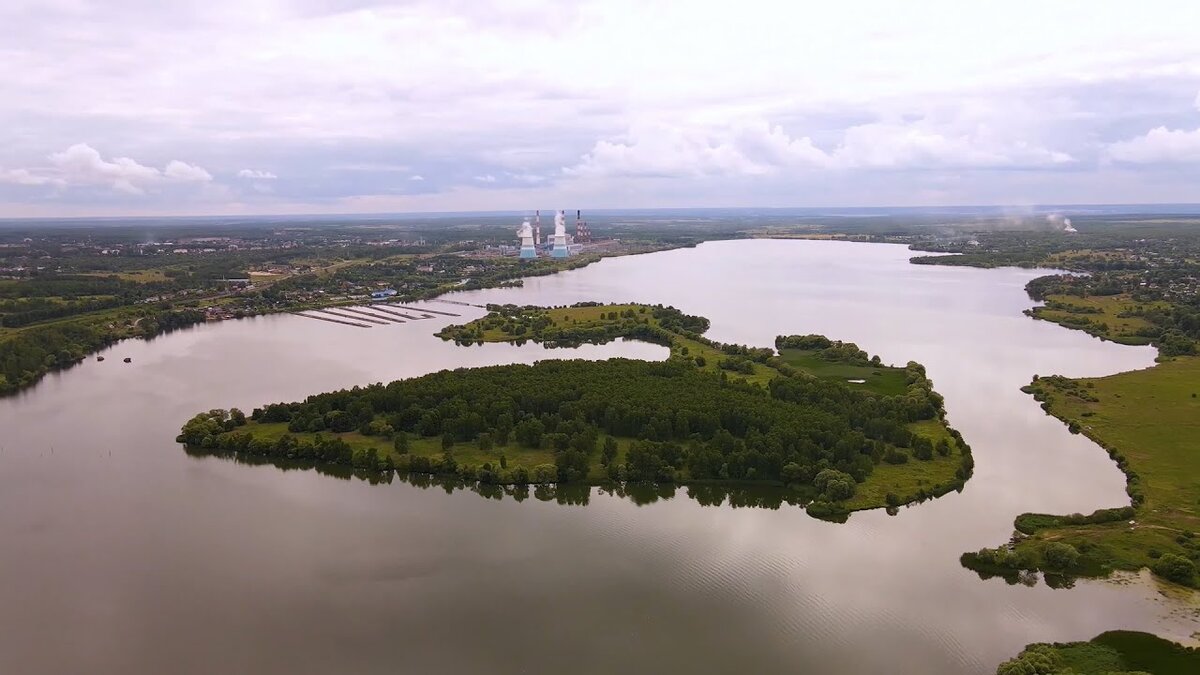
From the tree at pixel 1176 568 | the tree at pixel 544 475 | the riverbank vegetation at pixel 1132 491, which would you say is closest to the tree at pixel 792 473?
the riverbank vegetation at pixel 1132 491

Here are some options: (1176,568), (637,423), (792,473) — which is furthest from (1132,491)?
(637,423)

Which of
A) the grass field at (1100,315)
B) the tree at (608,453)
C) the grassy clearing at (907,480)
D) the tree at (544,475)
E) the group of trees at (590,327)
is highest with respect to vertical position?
the group of trees at (590,327)

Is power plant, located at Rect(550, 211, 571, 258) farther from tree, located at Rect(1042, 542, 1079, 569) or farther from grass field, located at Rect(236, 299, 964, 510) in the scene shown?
tree, located at Rect(1042, 542, 1079, 569)

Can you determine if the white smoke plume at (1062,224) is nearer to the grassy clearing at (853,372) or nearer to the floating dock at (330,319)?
the grassy clearing at (853,372)

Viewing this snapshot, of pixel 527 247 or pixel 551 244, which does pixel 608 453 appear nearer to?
pixel 527 247

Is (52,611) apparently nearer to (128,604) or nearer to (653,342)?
(128,604)

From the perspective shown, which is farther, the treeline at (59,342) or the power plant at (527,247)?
the power plant at (527,247)
